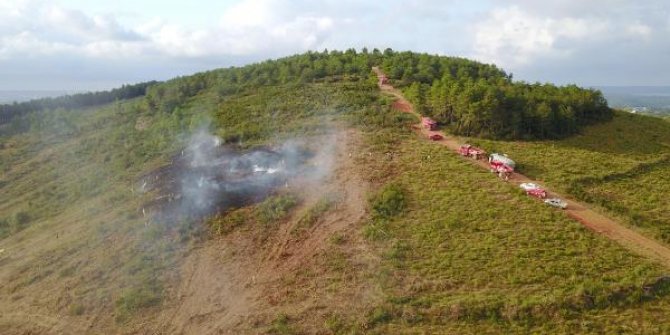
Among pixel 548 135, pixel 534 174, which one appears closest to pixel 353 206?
pixel 534 174

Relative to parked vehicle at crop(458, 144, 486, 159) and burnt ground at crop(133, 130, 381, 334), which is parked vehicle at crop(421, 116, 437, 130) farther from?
burnt ground at crop(133, 130, 381, 334)

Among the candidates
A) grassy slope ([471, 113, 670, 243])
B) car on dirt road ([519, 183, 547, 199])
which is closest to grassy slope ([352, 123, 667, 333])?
car on dirt road ([519, 183, 547, 199])

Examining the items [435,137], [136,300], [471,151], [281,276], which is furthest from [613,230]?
[136,300]

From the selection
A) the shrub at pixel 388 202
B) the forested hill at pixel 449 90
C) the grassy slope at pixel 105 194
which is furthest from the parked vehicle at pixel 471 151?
the grassy slope at pixel 105 194

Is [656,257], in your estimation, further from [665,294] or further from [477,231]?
[477,231]

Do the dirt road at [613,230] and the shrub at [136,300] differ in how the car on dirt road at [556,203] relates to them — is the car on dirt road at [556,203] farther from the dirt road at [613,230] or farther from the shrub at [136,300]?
the shrub at [136,300]

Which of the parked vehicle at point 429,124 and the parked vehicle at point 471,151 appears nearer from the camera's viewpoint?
the parked vehicle at point 471,151

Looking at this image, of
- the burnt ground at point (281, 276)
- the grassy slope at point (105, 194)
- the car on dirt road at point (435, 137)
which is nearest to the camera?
the burnt ground at point (281, 276)
